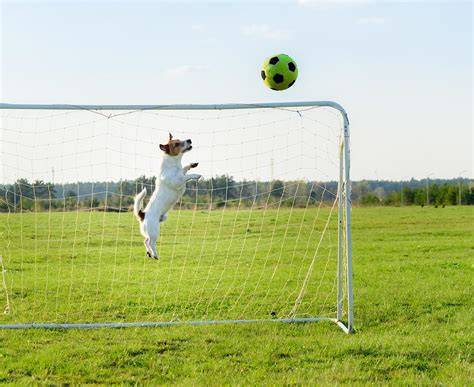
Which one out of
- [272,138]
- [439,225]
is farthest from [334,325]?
[439,225]

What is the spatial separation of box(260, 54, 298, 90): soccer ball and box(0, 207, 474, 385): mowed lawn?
87.5 inches

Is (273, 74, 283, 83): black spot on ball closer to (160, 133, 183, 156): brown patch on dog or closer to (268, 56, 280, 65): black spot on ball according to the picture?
(268, 56, 280, 65): black spot on ball

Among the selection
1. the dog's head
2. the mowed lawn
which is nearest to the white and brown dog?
the dog's head

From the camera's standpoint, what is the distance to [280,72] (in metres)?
7.82

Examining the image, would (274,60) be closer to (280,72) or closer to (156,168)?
(280,72)

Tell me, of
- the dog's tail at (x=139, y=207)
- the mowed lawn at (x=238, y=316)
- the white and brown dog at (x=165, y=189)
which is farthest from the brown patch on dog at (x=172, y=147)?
the mowed lawn at (x=238, y=316)

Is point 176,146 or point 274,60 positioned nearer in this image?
point 176,146

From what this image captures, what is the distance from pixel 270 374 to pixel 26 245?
1218 centimetres

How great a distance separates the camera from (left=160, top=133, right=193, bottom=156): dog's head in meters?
6.81

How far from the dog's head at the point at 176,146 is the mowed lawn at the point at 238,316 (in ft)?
6.94

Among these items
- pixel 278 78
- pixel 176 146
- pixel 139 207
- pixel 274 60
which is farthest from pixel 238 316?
pixel 274 60

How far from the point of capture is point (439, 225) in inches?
1003

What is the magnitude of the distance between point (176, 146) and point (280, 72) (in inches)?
71.2

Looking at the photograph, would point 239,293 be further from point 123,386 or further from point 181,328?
point 123,386
